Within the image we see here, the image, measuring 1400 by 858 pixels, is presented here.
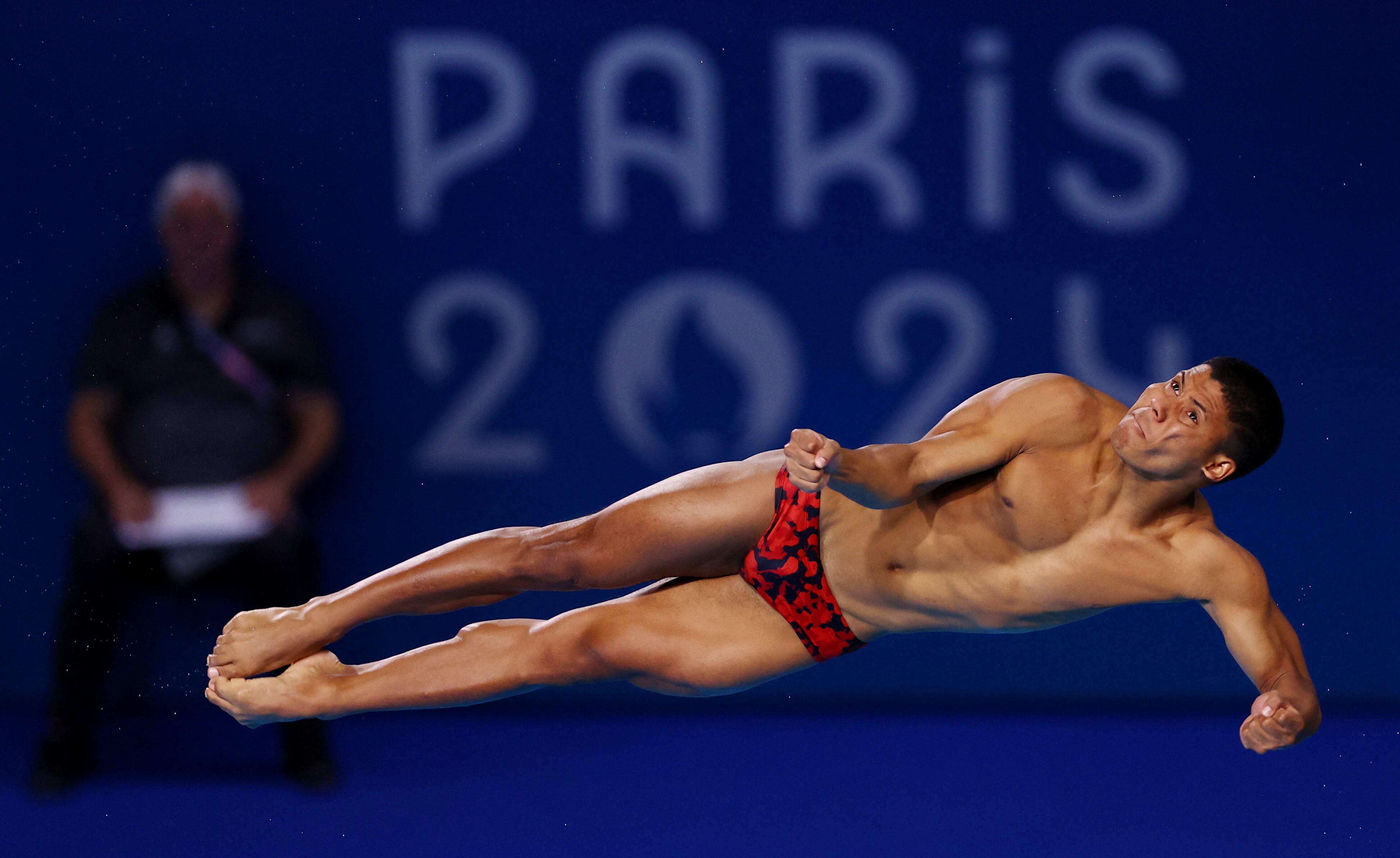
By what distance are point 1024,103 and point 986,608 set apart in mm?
2681

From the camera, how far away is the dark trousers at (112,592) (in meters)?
4.87

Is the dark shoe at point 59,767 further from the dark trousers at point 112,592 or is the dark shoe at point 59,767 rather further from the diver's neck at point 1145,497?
the diver's neck at point 1145,497

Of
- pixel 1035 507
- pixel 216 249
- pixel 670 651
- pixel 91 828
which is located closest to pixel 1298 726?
pixel 1035 507

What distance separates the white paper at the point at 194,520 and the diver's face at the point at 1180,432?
3247 mm

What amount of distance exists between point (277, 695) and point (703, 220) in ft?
8.77

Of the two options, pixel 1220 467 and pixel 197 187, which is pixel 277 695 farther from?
pixel 197 187

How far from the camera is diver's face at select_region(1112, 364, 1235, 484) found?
2.71 m

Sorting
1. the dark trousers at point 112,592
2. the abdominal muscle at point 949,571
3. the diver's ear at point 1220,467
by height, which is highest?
the diver's ear at point 1220,467

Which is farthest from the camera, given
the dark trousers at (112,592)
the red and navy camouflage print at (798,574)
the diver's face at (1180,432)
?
the dark trousers at (112,592)

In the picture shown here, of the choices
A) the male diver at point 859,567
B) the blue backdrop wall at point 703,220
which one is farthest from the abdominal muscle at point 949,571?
the blue backdrop wall at point 703,220

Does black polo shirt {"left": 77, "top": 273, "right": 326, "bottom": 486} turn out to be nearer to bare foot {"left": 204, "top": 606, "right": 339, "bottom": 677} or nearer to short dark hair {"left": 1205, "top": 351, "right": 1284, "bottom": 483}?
bare foot {"left": 204, "top": 606, "right": 339, "bottom": 677}

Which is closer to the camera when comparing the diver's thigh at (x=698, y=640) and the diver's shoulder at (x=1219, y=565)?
the diver's shoulder at (x=1219, y=565)

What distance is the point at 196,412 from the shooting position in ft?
16.8

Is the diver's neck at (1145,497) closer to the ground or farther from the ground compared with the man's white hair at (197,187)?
closer to the ground
